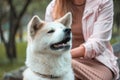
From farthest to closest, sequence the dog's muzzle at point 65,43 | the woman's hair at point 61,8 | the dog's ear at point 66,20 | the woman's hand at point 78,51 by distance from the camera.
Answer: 1. the woman's hair at point 61,8
2. the woman's hand at point 78,51
3. the dog's ear at point 66,20
4. the dog's muzzle at point 65,43

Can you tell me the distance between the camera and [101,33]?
4.79 metres

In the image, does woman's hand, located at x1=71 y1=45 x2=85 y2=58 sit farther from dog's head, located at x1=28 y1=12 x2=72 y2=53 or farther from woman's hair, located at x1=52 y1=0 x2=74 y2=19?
woman's hair, located at x1=52 y1=0 x2=74 y2=19

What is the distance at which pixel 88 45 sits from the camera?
15.5 ft

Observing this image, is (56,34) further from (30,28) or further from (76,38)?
(76,38)

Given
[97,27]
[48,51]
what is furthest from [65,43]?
[97,27]

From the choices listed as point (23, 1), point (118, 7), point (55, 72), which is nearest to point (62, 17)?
point (55, 72)

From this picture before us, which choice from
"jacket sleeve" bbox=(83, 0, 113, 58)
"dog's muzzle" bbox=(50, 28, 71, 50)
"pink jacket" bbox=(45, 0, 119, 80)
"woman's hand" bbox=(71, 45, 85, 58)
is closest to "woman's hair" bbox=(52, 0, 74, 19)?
"pink jacket" bbox=(45, 0, 119, 80)

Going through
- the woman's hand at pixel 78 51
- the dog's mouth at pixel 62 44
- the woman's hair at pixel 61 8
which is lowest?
the woman's hand at pixel 78 51

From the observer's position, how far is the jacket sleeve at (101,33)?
4742mm

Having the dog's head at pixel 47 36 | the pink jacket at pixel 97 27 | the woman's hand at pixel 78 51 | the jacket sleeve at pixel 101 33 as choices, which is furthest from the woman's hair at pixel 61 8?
the dog's head at pixel 47 36

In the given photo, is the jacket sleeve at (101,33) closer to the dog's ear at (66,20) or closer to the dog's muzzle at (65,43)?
the dog's ear at (66,20)

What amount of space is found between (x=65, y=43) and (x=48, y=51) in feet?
0.60

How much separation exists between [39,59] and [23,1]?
1349cm

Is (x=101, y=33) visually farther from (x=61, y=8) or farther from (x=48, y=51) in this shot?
(x=48, y=51)
